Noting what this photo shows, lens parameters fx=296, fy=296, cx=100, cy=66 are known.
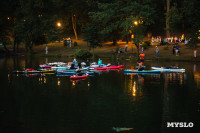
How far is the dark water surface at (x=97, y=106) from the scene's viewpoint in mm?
15258

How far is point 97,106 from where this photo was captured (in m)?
19.5

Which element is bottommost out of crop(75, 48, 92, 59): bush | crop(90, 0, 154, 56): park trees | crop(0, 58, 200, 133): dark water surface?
crop(0, 58, 200, 133): dark water surface

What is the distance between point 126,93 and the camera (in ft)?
79.4

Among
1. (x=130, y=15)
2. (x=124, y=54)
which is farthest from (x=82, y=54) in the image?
(x=130, y=15)

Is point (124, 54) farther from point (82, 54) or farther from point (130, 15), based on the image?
point (82, 54)

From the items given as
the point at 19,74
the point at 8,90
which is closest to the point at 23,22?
the point at 19,74

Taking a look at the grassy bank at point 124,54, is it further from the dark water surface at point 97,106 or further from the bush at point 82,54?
the dark water surface at point 97,106

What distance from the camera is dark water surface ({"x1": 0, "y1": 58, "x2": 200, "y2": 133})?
15.3m

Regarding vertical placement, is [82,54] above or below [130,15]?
below

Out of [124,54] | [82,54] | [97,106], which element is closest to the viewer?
[97,106]

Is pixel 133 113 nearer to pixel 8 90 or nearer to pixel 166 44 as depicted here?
pixel 8 90

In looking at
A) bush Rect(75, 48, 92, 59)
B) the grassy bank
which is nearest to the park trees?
the grassy bank

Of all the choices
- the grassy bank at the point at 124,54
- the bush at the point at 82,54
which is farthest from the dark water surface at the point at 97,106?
the bush at the point at 82,54

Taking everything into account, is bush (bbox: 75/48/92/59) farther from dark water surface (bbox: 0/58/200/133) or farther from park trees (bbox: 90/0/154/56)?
dark water surface (bbox: 0/58/200/133)
